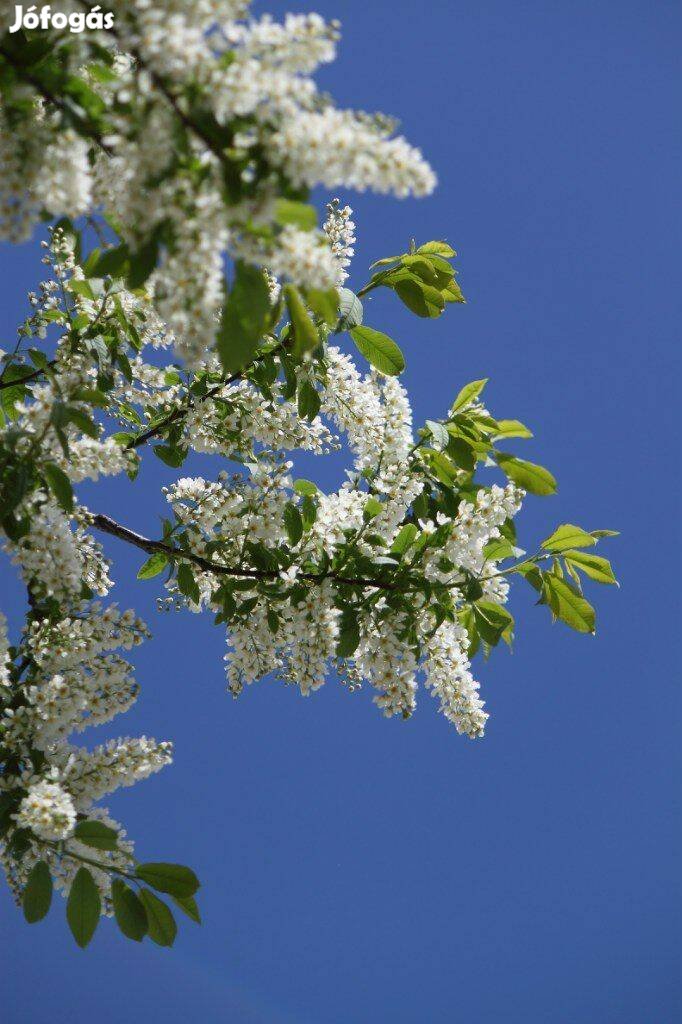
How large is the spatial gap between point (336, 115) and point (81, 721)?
1.53 m

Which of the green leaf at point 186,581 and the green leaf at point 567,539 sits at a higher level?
the green leaf at point 567,539

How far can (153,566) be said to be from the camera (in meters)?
3.00

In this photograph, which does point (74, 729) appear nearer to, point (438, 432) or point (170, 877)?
point (170, 877)

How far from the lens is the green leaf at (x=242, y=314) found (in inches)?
61.2

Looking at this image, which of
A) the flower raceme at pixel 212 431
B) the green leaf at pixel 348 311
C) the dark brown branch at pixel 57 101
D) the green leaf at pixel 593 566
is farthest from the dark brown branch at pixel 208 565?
the dark brown branch at pixel 57 101

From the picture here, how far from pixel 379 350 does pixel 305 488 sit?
16.7 inches

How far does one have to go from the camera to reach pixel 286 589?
2.64 meters

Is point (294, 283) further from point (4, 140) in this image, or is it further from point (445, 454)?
point (445, 454)

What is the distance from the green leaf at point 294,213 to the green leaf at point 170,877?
1.35 m

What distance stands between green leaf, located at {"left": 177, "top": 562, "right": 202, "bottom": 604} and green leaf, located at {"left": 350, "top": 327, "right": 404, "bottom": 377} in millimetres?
767

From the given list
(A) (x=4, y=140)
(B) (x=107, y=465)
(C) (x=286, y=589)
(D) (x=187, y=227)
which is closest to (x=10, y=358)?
(B) (x=107, y=465)

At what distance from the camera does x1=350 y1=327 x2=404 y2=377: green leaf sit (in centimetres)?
274

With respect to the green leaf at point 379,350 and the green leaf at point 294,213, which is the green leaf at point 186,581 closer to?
the green leaf at point 379,350

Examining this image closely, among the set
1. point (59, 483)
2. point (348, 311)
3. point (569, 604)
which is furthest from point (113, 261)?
point (569, 604)
